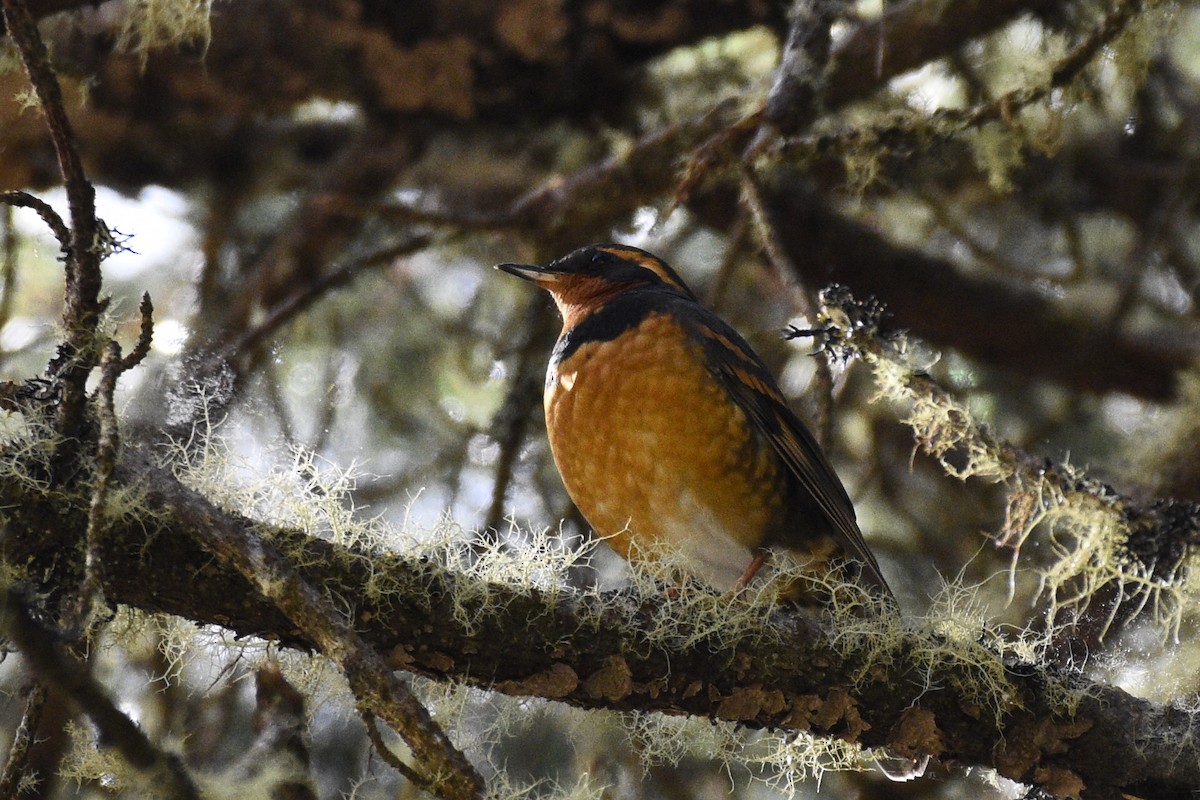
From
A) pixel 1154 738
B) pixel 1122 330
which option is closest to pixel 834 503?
pixel 1154 738

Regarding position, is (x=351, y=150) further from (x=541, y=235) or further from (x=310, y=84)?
(x=541, y=235)

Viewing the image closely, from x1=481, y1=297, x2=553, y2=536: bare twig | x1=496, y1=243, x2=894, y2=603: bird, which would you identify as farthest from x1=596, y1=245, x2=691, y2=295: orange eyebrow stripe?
x1=481, y1=297, x2=553, y2=536: bare twig

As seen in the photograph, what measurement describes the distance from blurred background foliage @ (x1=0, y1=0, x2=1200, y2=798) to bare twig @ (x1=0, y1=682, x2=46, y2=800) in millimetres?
2096

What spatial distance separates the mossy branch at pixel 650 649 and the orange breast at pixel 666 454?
55cm

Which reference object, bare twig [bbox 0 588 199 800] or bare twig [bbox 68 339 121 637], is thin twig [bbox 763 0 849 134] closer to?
bare twig [bbox 68 339 121 637]

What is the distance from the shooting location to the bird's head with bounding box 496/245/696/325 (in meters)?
3.59

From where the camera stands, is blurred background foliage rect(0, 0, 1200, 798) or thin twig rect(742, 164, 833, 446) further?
blurred background foliage rect(0, 0, 1200, 798)

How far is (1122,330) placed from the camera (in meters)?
4.76

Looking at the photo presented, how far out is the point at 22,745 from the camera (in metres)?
1.65

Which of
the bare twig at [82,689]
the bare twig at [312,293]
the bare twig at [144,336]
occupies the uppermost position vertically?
the bare twig at [144,336]

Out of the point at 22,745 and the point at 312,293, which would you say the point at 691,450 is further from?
the point at 312,293

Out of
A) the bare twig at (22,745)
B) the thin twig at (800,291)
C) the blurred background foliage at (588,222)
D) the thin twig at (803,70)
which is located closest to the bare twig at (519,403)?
the blurred background foliage at (588,222)

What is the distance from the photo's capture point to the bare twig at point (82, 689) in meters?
1.20

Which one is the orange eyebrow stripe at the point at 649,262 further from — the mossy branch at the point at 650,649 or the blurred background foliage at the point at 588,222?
the mossy branch at the point at 650,649
